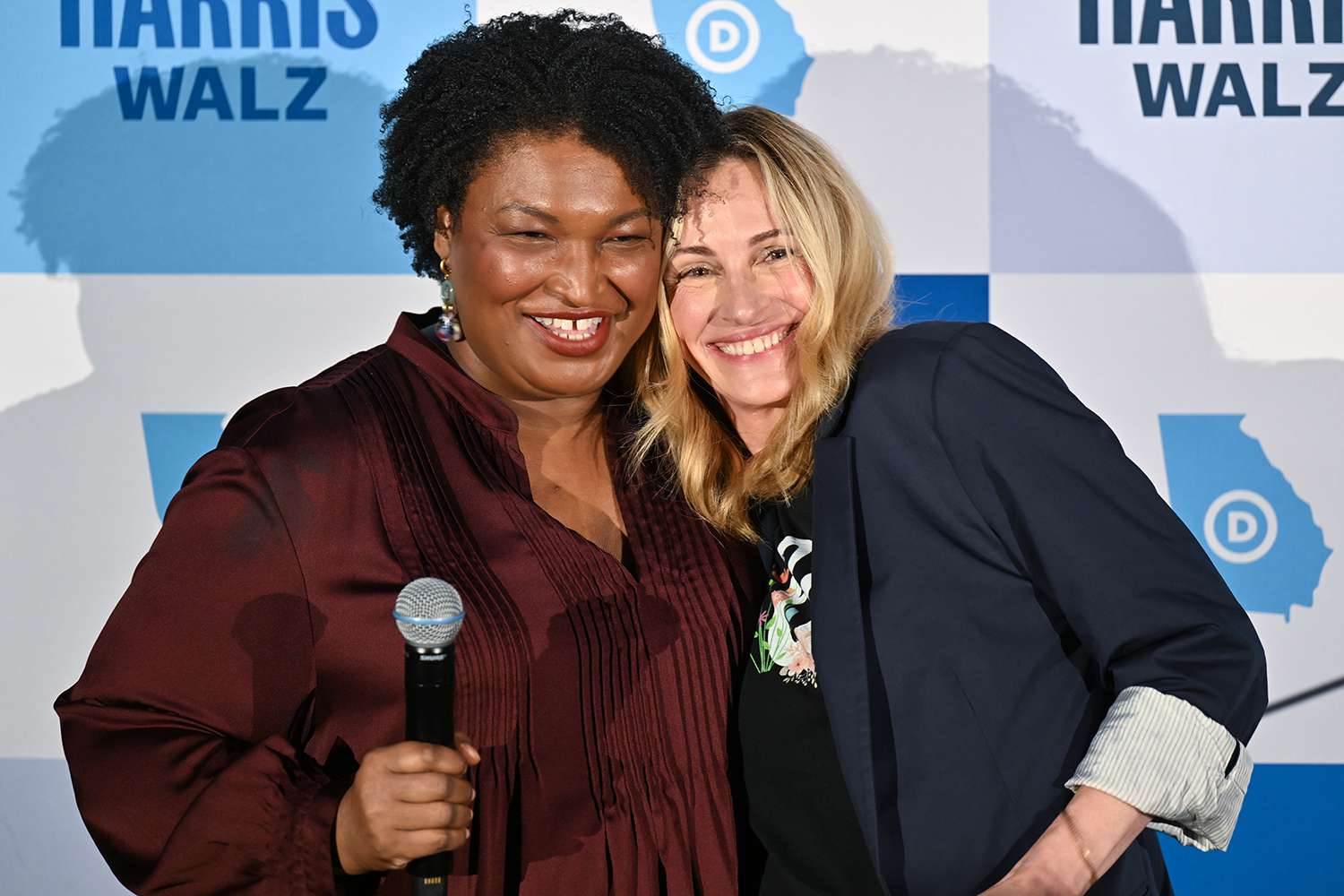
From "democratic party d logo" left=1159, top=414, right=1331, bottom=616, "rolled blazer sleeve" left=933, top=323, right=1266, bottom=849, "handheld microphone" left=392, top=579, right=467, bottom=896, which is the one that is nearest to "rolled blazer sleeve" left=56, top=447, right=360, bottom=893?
"handheld microphone" left=392, top=579, right=467, bottom=896

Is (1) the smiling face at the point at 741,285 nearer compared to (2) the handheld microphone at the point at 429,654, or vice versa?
(2) the handheld microphone at the point at 429,654

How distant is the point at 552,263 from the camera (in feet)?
5.53

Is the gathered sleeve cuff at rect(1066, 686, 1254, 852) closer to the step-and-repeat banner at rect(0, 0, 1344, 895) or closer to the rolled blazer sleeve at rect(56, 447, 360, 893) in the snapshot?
the rolled blazer sleeve at rect(56, 447, 360, 893)

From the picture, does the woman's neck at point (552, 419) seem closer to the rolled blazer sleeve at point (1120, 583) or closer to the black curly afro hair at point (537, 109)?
the black curly afro hair at point (537, 109)

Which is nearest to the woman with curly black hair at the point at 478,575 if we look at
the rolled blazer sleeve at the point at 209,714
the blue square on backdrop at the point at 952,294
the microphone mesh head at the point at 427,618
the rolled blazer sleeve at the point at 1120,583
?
the rolled blazer sleeve at the point at 209,714

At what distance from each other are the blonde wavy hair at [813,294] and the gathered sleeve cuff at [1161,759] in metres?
0.55

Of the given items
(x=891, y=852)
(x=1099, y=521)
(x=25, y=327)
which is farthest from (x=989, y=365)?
(x=25, y=327)

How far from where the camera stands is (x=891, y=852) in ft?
4.96

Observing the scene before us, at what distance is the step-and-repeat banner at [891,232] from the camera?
263 centimetres

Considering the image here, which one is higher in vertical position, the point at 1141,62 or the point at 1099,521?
the point at 1141,62

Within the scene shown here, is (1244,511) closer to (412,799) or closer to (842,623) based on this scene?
(842,623)

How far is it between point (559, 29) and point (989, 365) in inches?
30.2

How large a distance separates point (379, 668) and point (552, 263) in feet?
1.76

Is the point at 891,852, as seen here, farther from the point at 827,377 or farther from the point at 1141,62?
the point at 1141,62
